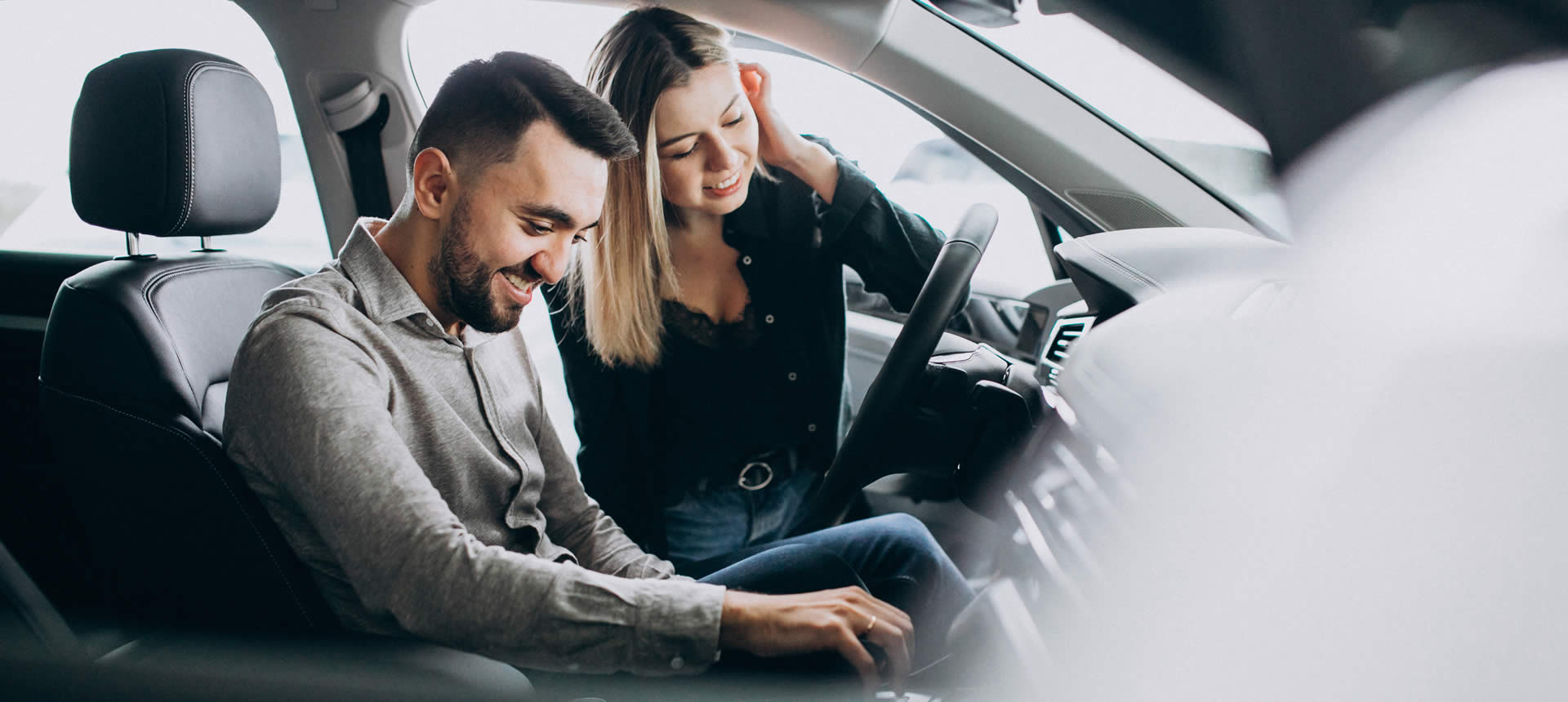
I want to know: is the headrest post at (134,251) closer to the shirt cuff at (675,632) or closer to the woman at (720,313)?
the woman at (720,313)

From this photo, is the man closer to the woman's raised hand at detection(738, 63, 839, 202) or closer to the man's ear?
the man's ear

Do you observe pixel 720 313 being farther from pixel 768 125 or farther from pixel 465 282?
pixel 465 282

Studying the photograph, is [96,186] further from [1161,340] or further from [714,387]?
[1161,340]

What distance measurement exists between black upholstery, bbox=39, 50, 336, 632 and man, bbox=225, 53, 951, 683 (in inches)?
2.2

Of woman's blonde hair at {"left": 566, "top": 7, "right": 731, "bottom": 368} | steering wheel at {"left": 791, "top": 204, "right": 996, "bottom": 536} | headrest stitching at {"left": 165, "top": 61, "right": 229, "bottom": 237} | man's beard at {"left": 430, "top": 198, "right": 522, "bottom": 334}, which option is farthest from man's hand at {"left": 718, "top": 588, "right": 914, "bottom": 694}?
headrest stitching at {"left": 165, "top": 61, "right": 229, "bottom": 237}

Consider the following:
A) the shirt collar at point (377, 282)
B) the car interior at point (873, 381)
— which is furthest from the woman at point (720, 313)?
the shirt collar at point (377, 282)

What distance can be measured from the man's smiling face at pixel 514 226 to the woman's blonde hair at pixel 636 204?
27cm

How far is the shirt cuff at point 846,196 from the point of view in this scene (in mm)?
1423

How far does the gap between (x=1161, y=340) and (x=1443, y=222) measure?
0.28m

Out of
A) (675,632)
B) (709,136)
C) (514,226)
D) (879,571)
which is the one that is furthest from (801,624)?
(709,136)

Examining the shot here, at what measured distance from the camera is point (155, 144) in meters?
1.10

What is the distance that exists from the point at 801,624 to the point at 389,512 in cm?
38

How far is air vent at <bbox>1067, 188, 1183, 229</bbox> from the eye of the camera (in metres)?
1.14

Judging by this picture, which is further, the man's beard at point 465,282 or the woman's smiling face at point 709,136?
the woman's smiling face at point 709,136
